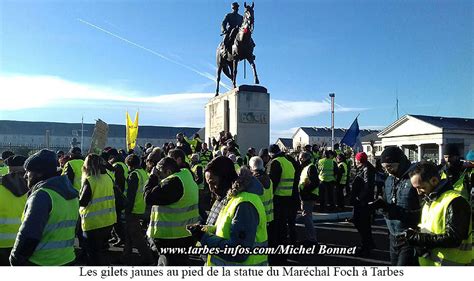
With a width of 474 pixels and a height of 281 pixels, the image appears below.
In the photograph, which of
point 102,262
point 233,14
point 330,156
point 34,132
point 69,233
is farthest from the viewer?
point 34,132

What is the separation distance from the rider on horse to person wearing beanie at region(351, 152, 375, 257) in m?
10.5

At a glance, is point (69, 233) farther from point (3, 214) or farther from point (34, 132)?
point (34, 132)

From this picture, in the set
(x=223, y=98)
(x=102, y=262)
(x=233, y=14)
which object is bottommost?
(x=102, y=262)

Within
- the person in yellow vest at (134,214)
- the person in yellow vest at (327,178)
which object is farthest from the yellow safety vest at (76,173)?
the person in yellow vest at (327,178)

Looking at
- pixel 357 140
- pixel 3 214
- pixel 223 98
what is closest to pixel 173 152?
pixel 3 214

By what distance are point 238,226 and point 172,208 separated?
1.87m

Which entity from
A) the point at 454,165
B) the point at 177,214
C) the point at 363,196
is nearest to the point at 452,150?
the point at 454,165

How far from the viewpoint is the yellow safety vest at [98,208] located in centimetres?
549

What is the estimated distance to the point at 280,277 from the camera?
4.26 meters

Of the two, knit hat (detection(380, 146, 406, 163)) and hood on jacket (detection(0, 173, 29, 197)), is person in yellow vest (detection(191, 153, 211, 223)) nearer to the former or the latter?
hood on jacket (detection(0, 173, 29, 197))

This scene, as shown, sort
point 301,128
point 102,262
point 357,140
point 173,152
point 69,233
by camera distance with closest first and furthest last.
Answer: point 69,233, point 102,262, point 173,152, point 357,140, point 301,128

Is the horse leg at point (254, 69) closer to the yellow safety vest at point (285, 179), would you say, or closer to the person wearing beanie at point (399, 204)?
the yellow safety vest at point (285, 179)

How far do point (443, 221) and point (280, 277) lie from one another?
1.63 meters

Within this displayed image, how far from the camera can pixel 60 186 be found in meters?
3.57
